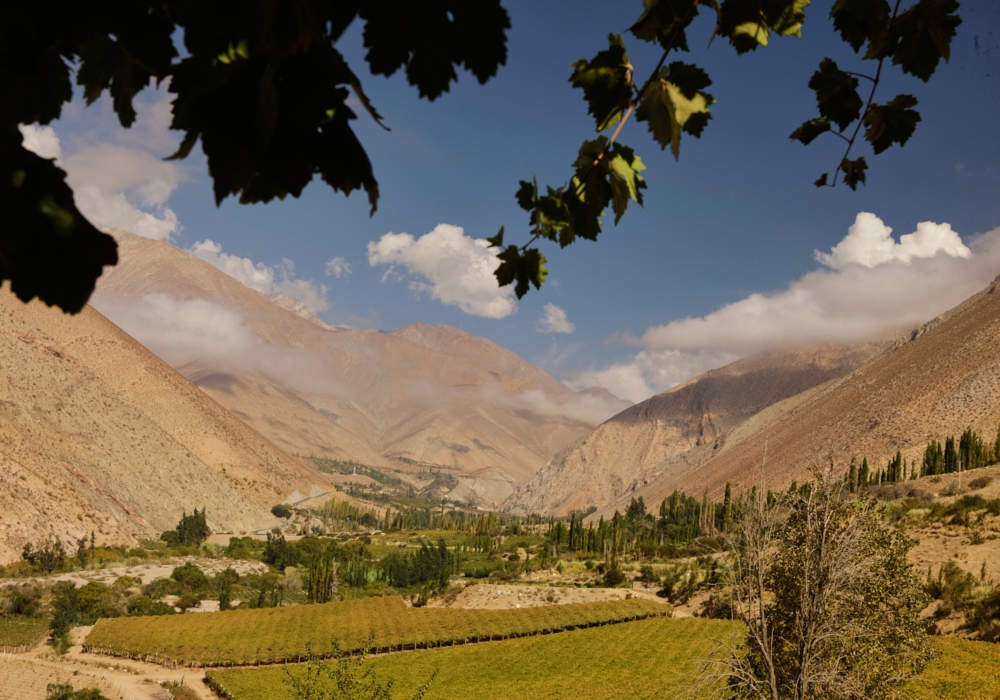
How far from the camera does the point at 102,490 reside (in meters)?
70.6

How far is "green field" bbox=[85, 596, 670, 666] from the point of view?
134 feet

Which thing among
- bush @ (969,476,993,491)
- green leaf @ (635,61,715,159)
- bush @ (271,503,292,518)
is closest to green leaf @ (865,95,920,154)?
green leaf @ (635,61,715,159)

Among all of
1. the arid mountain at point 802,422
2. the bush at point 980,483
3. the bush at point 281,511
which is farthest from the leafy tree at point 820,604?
the bush at point 281,511

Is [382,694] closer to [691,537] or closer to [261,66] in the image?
[261,66]

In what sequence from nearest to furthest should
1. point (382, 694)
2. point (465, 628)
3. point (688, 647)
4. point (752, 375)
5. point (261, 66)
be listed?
point (261, 66) → point (382, 694) → point (688, 647) → point (465, 628) → point (752, 375)

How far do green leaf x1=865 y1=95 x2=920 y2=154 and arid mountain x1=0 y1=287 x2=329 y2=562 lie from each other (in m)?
48.5

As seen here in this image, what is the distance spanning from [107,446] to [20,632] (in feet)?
129

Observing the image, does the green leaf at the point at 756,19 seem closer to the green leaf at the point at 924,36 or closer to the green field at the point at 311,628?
the green leaf at the point at 924,36

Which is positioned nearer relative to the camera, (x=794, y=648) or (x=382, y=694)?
(x=794, y=648)

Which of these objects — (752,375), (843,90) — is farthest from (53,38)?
(752,375)

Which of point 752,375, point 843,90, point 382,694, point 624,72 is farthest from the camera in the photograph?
point 752,375

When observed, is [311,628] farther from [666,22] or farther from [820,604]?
[666,22]

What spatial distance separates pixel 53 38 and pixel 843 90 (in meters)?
2.41

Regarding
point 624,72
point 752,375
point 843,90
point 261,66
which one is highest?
point 752,375
